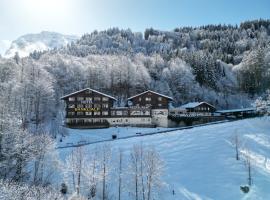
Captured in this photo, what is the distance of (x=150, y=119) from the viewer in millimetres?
82562

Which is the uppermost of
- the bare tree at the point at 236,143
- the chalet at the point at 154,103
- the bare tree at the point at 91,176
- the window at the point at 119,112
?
the chalet at the point at 154,103

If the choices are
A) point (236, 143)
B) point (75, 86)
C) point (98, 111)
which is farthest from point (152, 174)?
point (75, 86)

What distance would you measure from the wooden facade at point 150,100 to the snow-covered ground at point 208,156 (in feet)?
41.4

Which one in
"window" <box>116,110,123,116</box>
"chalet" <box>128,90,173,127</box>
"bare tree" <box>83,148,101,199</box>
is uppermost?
"chalet" <box>128,90,173,127</box>

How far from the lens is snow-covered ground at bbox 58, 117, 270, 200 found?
158ft

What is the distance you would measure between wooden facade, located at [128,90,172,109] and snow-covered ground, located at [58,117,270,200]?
12.6 meters

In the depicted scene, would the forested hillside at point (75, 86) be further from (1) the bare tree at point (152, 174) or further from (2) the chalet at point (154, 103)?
(2) the chalet at point (154, 103)

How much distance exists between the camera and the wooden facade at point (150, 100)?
85.9 meters

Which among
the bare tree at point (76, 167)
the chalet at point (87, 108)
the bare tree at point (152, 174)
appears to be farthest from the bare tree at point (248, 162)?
the chalet at point (87, 108)

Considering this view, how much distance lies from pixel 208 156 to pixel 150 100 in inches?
1254

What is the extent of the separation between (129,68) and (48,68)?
27.2 m

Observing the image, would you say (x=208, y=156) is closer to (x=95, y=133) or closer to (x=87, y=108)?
(x=95, y=133)

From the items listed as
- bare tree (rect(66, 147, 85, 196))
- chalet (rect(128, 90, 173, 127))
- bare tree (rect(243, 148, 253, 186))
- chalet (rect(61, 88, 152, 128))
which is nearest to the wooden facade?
chalet (rect(128, 90, 173, 127))

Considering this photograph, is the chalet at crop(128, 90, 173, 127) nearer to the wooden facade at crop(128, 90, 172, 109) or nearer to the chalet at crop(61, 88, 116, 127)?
the wooden facade at crop(128, 90, 172, 109)
